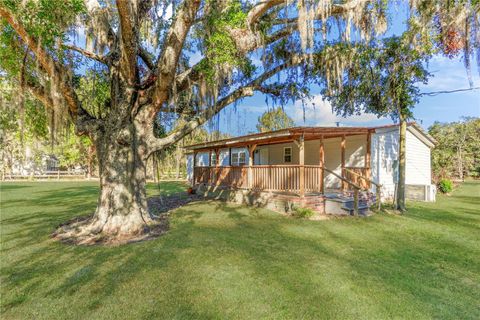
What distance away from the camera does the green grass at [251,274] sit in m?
3.34

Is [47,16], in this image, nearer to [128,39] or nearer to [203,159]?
[128,39]

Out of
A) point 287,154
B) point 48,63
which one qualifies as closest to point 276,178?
point 287,154

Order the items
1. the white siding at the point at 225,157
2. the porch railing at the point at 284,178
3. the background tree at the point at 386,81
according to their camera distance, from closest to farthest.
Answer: the background tree at the point at 386,81 → the porch railing at the point at 284,178 → the white siding at the point at 225,157

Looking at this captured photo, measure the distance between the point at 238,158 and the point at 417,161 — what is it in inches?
413

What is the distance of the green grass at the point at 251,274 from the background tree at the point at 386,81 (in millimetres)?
4394

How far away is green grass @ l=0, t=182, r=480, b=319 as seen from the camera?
3.34m

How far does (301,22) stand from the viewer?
6.64 metres

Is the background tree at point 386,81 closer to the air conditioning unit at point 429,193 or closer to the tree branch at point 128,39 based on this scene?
the air conditioning unit at point 429,193

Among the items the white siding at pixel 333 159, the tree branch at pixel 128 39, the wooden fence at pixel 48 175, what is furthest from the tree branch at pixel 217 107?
the wooden fence at pixel 48 175

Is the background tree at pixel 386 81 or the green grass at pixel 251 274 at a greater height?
Result: the background tree at pixel 386 81

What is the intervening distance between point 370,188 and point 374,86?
469 centimetres

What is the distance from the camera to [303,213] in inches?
360

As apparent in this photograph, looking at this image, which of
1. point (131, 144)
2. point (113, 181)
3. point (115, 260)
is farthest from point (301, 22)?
point (115, 260)

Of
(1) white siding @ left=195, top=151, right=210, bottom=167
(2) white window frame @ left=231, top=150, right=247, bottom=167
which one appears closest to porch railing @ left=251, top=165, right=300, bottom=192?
(2) white window frame @ left=231, top=150, right=247, bottom=167
